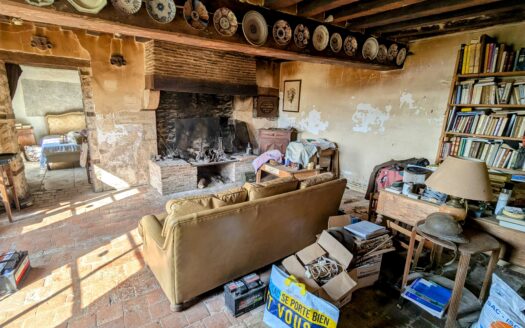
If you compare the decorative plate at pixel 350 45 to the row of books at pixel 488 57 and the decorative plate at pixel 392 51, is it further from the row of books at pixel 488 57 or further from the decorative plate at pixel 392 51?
the row of books at pixel 488 57

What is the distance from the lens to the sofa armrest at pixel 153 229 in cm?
198

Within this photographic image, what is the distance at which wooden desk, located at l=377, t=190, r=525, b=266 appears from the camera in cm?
184

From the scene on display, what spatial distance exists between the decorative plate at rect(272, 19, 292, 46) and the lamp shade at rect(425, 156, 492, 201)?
6.02ft

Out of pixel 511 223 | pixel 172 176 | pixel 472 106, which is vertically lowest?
pixel 172 176

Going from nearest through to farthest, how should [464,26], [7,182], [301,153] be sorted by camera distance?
[464,26] → [7,182] → [301,153]

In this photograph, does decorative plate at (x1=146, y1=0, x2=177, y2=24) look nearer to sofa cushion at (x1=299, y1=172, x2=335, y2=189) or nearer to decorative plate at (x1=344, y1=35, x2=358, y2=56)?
sofa cushion at (x1=299, y1=172, x2=335, y2=189)

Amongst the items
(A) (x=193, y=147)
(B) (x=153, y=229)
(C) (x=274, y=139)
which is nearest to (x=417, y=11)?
(B) (x=153, y=229)

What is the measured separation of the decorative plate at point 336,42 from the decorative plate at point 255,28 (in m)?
0.91

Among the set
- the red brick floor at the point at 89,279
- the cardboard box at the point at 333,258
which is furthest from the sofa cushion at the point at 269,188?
the red brick floor at the point at 89,279

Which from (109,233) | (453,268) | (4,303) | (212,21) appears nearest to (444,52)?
(453,268)

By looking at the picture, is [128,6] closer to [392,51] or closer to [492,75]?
[392,51]

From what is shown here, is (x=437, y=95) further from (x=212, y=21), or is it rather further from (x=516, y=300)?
(x=212, y=21)

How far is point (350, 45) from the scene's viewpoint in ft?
10.2

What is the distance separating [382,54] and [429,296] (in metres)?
2.99
